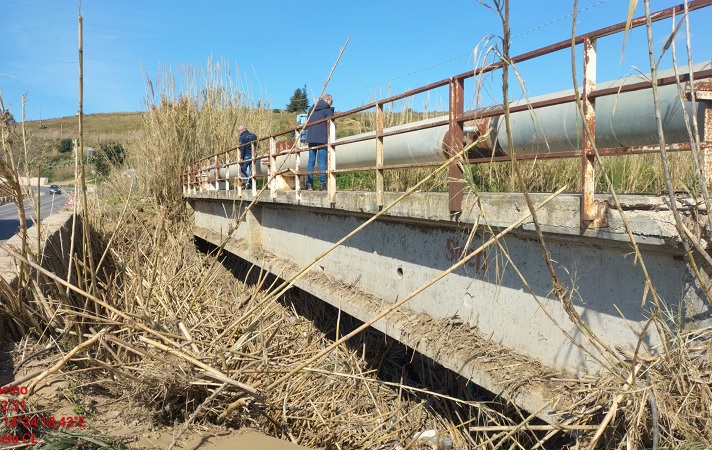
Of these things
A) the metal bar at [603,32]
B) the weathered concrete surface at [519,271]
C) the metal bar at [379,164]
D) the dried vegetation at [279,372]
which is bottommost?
the dried vegetation at [279,372]

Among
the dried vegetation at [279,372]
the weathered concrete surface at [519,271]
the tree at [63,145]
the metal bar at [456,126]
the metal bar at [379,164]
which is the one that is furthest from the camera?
the tree at [63,145]

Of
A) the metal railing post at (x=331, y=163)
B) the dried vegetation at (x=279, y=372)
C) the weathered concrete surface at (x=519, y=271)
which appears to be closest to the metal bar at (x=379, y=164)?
the weathered concrete surface at (x=519, y=271)

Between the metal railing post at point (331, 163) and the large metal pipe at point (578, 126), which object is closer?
the large metal pipe at point (578, 126)

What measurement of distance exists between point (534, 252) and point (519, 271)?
0.16 m

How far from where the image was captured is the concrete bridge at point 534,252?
2826 millimetres

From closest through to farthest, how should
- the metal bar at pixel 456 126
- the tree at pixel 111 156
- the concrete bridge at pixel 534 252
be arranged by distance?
the concrete bridge at pixel 534 252, the metal bar at pixel 456 126, the tree at pixel 111 156

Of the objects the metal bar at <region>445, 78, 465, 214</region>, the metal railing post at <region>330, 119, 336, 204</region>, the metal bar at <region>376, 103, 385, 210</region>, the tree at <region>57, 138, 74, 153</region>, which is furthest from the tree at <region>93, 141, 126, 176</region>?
the metal bar at <region>445, 78, 465, 214</region>

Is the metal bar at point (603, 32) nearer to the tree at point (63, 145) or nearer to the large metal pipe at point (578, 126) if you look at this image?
the large metal pipe at point (578, 126)

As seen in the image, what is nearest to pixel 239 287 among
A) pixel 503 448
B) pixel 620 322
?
pixel 503 448

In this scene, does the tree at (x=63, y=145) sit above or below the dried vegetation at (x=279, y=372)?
above

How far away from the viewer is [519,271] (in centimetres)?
372

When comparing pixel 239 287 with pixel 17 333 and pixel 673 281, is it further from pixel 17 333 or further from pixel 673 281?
pixel 673 281

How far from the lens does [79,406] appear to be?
12.9 feet

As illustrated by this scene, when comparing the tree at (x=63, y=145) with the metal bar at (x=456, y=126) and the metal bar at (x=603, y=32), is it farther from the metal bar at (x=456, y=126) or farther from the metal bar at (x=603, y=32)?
the metal bar at (x=603, y=32)
